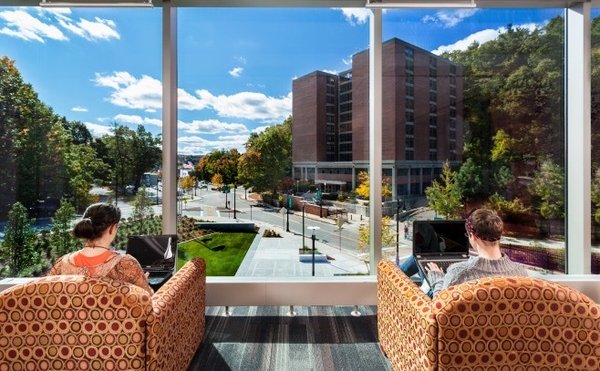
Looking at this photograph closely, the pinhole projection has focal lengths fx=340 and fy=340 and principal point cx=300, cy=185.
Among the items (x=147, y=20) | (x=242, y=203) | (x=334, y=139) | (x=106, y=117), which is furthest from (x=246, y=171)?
(x=147, y=20)

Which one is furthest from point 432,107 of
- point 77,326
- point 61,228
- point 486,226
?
point 61,228

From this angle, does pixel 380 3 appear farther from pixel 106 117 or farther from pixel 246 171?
pixel 106 117

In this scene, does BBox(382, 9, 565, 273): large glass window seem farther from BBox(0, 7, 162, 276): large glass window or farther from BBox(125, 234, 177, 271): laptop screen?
BBox(0, 7, 162, 276): large glass window

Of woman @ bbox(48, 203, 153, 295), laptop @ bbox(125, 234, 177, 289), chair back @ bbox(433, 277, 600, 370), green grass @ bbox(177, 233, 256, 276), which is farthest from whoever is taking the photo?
green grass @ bbox(177, 233, 256, 276)

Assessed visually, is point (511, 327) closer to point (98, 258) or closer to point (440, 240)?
point (440, 240)

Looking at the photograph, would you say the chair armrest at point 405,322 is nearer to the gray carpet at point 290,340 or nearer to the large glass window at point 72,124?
the gray carpet at point 290,340

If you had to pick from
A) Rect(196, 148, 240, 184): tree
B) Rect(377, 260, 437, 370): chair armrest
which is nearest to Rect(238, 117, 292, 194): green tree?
Rect(196, 148, 240, 184): tree
